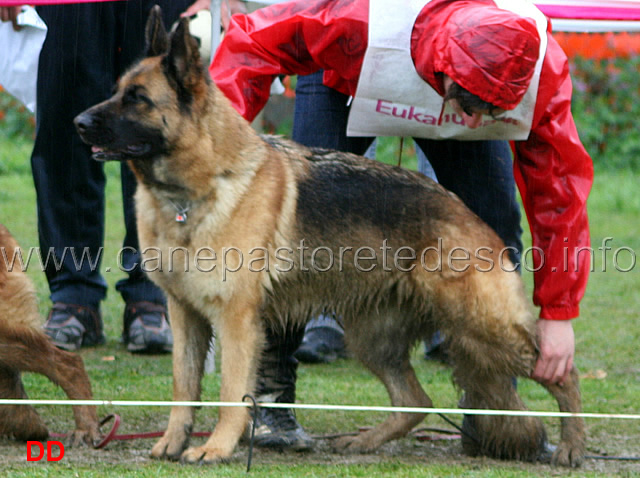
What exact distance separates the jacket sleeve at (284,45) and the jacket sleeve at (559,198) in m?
0.72

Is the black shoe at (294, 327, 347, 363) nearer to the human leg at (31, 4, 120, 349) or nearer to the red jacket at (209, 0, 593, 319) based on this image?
the human leg at (31, 4, 120, 349)

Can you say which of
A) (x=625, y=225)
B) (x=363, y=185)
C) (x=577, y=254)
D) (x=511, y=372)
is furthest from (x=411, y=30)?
(x=625, y=225)

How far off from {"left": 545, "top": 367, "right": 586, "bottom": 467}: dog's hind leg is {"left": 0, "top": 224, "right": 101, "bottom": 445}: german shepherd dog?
1700mm

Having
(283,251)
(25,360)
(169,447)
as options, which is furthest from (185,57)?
(169,447)

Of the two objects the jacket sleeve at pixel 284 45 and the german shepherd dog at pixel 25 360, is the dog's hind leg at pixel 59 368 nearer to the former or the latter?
the german shepherd dog at pixel 25 360

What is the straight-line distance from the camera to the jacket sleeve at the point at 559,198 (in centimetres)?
329

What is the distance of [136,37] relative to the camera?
15.6 feet

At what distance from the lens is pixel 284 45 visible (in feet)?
11.1

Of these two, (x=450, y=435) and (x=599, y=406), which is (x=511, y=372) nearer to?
(x=450, y=435)

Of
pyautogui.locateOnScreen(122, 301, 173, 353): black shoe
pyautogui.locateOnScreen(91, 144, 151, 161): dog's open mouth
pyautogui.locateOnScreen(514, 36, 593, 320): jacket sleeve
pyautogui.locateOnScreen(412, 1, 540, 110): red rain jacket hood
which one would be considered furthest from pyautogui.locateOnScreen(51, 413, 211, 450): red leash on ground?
pyautogui.locateOnScreen(412, 1, 540, 110): red rain jacket hood

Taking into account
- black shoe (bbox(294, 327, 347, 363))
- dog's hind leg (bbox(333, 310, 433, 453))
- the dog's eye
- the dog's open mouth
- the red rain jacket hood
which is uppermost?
the red rain jacket hood

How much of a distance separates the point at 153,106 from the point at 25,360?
103 cm

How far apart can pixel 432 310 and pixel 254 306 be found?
682 mm

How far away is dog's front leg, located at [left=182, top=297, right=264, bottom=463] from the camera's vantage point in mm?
3127
